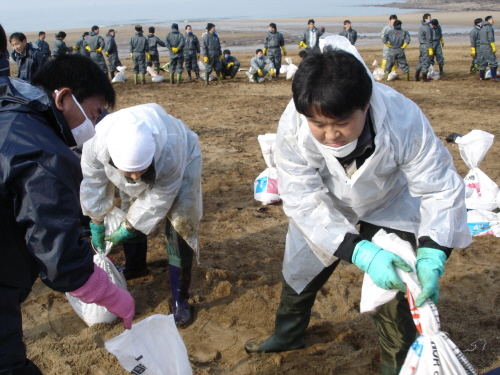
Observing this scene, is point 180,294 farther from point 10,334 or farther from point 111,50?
point 111,50

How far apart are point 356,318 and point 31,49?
6.35 metres

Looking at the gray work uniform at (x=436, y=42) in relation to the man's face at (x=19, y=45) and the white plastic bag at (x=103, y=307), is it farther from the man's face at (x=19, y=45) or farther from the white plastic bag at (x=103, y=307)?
the white plastic bag at (x=103, y=307)

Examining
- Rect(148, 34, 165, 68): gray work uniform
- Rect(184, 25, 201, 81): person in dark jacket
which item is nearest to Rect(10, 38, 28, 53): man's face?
Rect(184, 25, 201, 81): person in dark jacket

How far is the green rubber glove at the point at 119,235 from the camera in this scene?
9.30ft

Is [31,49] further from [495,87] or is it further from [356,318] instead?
[495,87]

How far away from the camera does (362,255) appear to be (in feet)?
5.88

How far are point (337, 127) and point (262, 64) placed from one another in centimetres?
1066

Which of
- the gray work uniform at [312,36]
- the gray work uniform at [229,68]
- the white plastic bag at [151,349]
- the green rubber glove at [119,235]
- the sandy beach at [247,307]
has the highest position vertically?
the gray work uniform at [312,36]

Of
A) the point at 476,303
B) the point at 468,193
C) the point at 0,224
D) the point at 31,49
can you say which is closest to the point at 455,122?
the point at 468,193

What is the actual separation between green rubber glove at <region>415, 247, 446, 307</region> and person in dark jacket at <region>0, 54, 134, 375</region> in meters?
1.19

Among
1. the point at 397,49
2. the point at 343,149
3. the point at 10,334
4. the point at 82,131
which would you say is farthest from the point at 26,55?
the point at 397,49

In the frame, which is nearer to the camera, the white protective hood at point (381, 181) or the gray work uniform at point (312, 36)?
the white protective hood at point (381, 181)

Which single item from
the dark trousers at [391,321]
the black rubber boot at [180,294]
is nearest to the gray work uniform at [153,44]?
the black rubber boot at [180,294]

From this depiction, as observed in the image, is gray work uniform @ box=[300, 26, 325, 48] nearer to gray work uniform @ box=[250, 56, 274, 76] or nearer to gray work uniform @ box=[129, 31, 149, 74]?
gray work uniform @ box=[250, 56, 274, 76]
